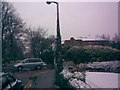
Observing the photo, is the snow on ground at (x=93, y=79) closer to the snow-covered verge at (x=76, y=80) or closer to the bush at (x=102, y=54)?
the snow-covered verge at (x=76, y=80)

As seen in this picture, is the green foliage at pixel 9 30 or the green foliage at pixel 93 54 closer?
the green foliage at pixel 93 54

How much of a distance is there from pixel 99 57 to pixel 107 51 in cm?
95

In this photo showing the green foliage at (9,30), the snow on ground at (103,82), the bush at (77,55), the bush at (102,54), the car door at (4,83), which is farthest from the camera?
the green foliage at (9,30)

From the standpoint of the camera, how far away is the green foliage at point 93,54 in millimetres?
17938

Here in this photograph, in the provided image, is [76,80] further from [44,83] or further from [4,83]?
[44,83]

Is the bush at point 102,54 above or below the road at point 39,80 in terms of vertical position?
above

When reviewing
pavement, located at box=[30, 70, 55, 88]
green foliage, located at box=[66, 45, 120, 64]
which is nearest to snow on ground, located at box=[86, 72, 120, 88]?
pavement, located at box=[30, 70, 55, 88]

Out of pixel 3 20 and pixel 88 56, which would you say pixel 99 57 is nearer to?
pixel 88 56

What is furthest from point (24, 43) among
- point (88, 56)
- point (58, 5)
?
point (58, 5)

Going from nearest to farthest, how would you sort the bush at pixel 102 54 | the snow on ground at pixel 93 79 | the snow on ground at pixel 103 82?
the snow on ground at pixel 93 79
the snow on ground at pixel 103 82
the bush at pixel 102 54

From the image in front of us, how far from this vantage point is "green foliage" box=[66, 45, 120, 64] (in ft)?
58.9

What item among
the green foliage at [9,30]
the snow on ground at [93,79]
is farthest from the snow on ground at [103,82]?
the green foliage at [9,30]

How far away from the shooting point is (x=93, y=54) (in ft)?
61.4

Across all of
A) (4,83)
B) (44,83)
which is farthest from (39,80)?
(4,83)
